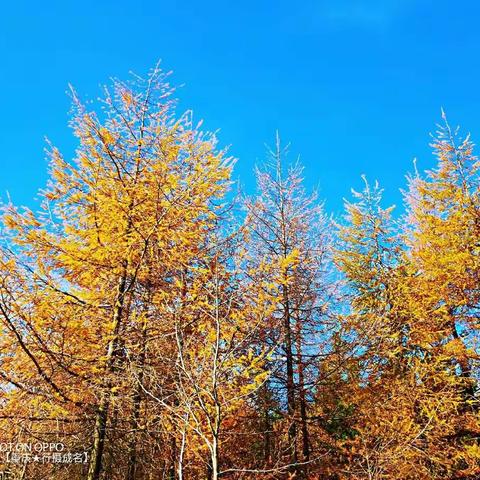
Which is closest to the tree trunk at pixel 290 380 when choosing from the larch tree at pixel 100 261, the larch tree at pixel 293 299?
the larch tree at pixel 293 299

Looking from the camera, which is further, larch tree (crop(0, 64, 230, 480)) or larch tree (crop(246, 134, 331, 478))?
larch tree (crop(246, 134, 331, 478))

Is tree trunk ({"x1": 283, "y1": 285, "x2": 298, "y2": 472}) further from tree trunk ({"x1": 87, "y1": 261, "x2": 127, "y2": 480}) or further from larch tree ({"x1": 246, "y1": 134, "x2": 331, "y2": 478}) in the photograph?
tree trunk ({"x1": 87, "y1": 261, "x2": 127, "y2": 480})

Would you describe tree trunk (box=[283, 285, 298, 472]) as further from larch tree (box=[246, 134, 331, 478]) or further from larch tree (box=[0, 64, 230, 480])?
larch tree (box=[0, 64, 230, 480])

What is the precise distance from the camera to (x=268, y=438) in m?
8.65

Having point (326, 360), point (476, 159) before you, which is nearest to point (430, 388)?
point (326, 360)

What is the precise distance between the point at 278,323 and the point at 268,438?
8.20 ft

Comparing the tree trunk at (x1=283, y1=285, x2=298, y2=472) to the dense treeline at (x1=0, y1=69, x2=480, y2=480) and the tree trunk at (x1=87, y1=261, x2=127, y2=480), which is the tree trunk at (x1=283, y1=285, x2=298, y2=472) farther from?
the tree trunk at (x1=87, y1=261, x2=127, y2=480)

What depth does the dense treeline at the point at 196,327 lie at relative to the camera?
4656 mm

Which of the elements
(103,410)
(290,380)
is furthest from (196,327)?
(290,380)

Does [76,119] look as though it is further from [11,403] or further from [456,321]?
[456,321]

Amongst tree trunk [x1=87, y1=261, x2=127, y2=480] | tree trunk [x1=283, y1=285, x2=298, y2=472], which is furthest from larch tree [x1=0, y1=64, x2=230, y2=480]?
tree trunk [x1=283, y1=285, x2=298, y2=472]

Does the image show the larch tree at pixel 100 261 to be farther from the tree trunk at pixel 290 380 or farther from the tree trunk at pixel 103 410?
the tree trunk at pixel 290 380

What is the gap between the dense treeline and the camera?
15.3 feet

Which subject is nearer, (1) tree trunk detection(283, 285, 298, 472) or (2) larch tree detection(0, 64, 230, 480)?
(2) larch tree detection(0, 64, 230, 480)
